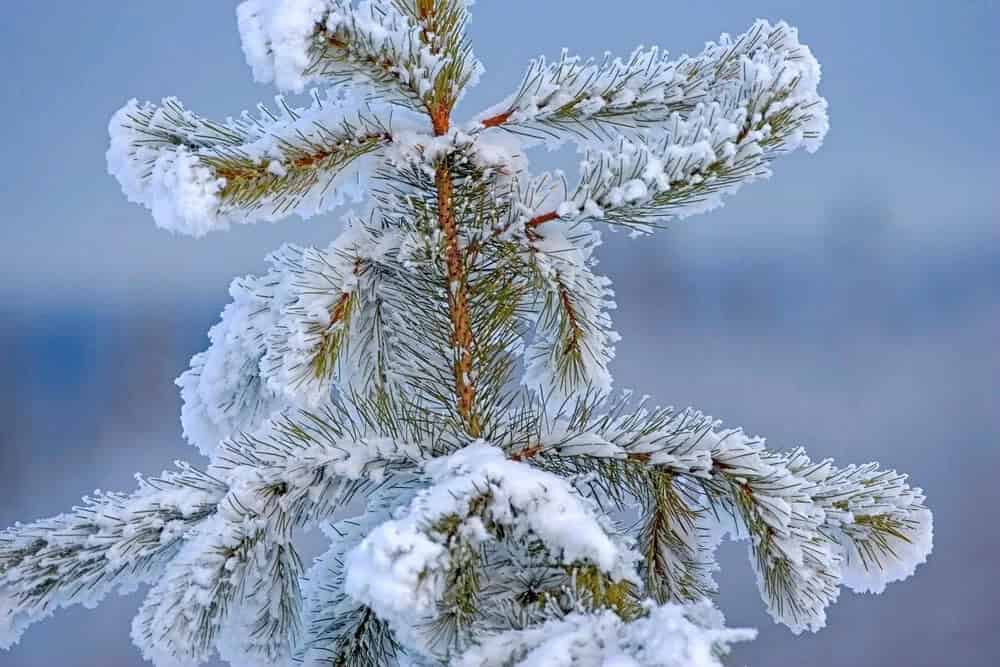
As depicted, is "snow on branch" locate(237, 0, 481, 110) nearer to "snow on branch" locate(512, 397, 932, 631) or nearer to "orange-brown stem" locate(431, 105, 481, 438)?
"orange-brown stem" locate(431, 105, 481, 438)

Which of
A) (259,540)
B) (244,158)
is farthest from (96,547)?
(244,158)

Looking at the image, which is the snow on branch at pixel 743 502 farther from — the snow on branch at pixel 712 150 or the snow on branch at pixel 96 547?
the snow on branch at pixel 96 547

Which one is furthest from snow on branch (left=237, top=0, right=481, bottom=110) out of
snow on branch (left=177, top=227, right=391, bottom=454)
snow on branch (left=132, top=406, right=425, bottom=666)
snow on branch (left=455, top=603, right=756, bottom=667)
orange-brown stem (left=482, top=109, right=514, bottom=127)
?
snow on branch (left=455, top=603, right=756, bottom=667)

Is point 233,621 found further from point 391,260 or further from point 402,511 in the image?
point 391,260

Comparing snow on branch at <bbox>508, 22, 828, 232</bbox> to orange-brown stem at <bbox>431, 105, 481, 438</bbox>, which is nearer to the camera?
snow on branch at <bbox>508, 22, 828, 232</bbox>

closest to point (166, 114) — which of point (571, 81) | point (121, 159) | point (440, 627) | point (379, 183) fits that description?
point (121, 159)

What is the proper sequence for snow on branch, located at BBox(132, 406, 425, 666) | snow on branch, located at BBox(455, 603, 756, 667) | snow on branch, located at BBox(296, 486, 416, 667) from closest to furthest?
snow on branch, located at BBox(455, 603, 756, 667), snow on branch, located at BBox(132, 406, 425, 666), snow on branch, located at BBox(296, 486, 416, 667)

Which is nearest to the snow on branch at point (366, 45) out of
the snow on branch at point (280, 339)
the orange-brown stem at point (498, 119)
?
the orange-brown stem at point (498, 119)
